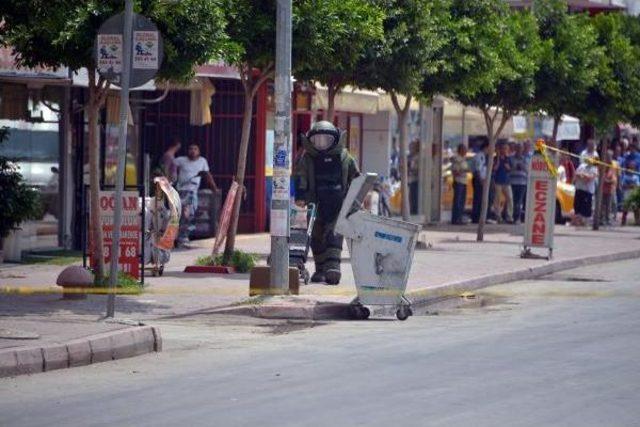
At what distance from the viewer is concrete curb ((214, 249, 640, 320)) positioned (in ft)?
50.6

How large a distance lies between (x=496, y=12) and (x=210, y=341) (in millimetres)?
14136

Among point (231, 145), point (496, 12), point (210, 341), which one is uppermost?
point (496, 12)

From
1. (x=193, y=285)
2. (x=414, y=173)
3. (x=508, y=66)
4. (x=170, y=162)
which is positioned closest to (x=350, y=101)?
(x=414, y=173)

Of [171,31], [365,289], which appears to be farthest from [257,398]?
[171,31]

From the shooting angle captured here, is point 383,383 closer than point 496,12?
Yes

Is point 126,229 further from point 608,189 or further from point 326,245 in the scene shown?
point 608,189

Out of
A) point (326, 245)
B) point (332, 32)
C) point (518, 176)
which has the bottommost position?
point (326, 245)

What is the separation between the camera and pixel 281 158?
16047mm

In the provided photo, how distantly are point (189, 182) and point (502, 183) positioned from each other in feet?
39.2

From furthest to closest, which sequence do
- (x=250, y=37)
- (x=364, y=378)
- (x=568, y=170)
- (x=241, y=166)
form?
(x=568, y=170)
(x=241, y=166)
(x=250, y=37)
(x=364, y=378)

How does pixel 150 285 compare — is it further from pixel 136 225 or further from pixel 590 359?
pixel 590 359

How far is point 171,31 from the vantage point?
15.5 m

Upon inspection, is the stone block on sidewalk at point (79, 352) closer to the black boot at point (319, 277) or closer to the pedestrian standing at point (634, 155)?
the black boot at point (319, 277)

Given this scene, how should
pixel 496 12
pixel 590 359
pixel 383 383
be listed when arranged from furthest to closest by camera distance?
pixel 496 12, pixel 590 359, pixel 383 383
